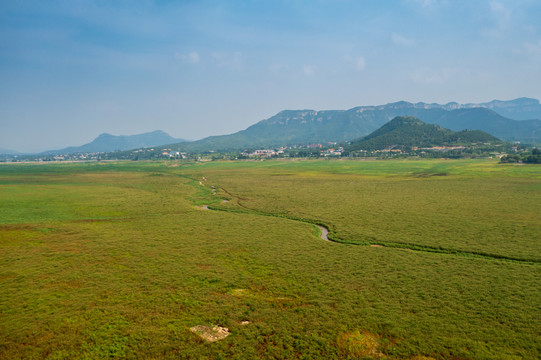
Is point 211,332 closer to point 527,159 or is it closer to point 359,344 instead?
point 359,344

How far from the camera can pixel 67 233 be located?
1341 inches

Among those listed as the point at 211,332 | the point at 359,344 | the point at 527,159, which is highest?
the point at 527,159

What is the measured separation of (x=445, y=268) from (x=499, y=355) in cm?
1020

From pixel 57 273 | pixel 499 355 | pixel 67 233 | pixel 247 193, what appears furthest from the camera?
pixel 247 193

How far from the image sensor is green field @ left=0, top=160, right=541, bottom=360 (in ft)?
47.7

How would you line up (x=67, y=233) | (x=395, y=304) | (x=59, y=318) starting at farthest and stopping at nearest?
1. (x=67, y=233)
2. (x=395, y=304)
3. (x=59, y=318)

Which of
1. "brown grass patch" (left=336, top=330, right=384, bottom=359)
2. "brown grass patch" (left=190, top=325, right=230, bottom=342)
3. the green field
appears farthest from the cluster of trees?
"brown grass patch" (left=190, top=325, right=230, bottom=342)

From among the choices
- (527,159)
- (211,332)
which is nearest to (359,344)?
(211,332)

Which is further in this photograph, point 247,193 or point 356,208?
point 247,193

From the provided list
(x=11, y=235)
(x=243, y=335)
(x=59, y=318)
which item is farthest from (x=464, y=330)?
(x=11, y=235)

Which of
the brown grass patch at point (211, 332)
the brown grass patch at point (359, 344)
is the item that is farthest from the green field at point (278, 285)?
the brown grass patch at point (211, 332)

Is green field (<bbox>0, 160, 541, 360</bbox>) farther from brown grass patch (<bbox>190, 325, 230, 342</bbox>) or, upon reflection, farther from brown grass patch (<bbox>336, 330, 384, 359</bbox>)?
brown grass patch (<bbox>190, 325, 230, 342</bbox>)

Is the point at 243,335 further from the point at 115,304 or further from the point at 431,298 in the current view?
the point at 431,298

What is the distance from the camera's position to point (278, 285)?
20.7m
